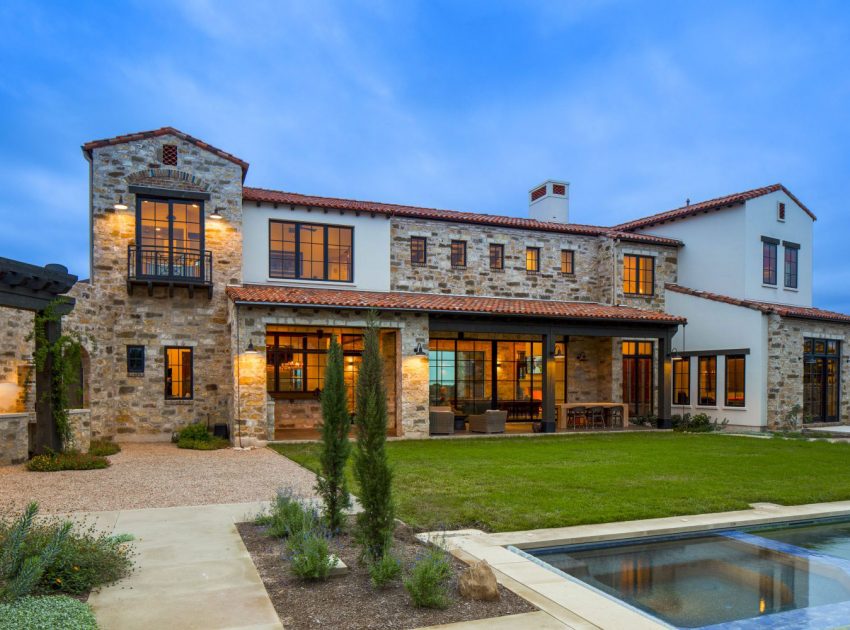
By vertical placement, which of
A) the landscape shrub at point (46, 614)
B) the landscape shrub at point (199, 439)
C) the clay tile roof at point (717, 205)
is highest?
the clay tile roof at point (717, 205)

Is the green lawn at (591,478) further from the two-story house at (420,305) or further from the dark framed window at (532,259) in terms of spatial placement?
the dark framed window at (532,259)

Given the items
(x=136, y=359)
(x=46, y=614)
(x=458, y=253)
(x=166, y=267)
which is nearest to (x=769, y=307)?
(x=458, y=253)

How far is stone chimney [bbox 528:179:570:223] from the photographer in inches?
898

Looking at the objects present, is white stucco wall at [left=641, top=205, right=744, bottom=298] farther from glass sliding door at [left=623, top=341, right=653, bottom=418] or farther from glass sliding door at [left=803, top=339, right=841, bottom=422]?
glass sliding door at [left=803, top=339, right=841, bottom=422]

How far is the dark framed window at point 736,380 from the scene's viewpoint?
1877 centimetres

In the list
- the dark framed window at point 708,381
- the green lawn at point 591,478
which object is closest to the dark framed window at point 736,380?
the dark framed window at point 708,381

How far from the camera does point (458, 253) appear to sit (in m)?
19.4

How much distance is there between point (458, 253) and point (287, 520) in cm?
1389

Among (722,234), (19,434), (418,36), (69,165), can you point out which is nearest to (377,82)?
(418,36)

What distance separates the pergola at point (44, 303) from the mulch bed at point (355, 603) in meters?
7.29

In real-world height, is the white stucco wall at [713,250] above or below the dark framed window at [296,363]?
above

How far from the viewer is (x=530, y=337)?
2023cm

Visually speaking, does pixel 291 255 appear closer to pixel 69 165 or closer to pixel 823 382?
pixel 823 382

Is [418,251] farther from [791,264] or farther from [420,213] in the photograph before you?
[791,264]
